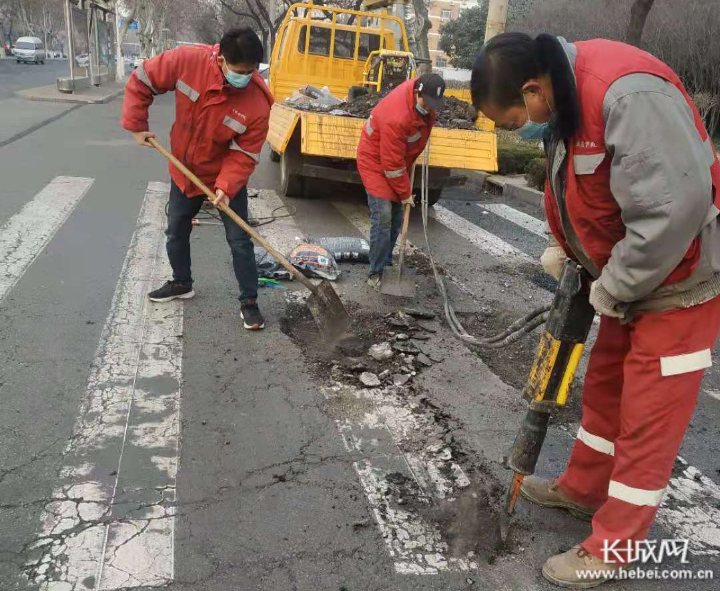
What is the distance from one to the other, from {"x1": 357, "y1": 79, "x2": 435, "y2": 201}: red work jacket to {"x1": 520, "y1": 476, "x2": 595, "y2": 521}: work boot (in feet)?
9.64

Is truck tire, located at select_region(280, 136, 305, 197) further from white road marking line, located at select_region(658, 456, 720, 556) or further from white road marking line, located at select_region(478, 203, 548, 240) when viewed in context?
white road marking line, located at select_region(658, 456, 720, 556)

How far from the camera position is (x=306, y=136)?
7.20m

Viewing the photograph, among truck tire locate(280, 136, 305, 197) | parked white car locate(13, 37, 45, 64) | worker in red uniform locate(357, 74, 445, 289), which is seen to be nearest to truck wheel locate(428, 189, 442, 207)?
truck tire locate(280, 136, 305, 197)

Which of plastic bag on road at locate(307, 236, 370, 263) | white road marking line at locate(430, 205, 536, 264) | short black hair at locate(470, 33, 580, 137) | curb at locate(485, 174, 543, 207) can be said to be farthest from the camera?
curb at locate(485, 174, 543, 207)

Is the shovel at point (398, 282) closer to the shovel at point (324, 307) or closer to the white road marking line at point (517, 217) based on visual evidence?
the shovel at point (324, 307)

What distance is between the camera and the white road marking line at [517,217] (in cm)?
813

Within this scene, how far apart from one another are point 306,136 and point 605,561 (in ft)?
19.2

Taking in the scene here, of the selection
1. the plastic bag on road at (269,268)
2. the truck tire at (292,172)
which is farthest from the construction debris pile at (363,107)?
the plastic bag on road at (269,268)

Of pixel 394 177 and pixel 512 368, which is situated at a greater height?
pixel 394 177

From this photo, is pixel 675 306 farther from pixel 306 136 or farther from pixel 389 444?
pixel 306 136

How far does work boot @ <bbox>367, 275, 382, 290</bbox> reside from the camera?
5391 millimetres

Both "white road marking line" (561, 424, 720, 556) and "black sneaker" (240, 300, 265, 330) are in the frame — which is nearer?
"white road marking line" (561, 424, 720, 556)

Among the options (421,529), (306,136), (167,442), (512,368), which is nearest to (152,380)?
(167,442)

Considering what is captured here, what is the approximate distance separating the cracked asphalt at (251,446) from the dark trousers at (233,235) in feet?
1.11
